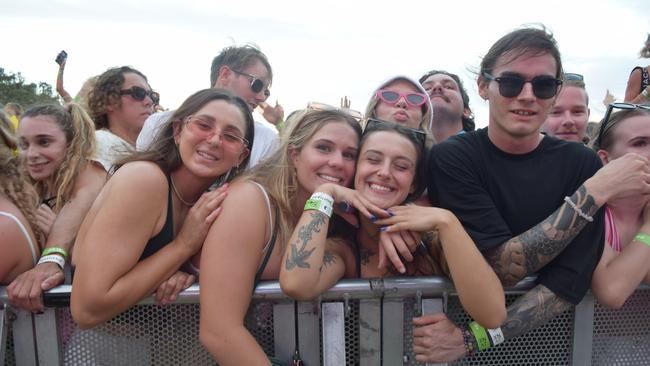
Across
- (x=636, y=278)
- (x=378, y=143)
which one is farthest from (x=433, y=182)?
(x=636, y=278)

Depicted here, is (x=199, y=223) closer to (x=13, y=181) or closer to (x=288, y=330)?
(x=288, y=330)

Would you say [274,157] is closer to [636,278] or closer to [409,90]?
[409,90]

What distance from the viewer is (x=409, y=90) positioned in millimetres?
3266

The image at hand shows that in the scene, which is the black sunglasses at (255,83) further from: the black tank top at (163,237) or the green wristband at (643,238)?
the green wristband at (643,238)

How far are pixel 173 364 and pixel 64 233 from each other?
3.38 ft

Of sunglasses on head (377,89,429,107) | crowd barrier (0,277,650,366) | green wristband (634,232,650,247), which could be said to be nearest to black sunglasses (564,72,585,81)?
sunglasses on head (377,89,429,107)

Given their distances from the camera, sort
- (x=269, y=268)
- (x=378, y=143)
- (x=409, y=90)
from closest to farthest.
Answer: (x=269, y=268) < (x=378, y=143) < (x=409, y=90)

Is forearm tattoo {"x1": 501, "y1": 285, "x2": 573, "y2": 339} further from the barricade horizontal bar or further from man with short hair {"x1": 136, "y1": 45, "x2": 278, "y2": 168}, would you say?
man with short hair {"x1": 136, "y1": 45, "x2": 278, "y2": 168}

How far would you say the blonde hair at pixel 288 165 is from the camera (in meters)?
2.26

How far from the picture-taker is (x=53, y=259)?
7.61ft

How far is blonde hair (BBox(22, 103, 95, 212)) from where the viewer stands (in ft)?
10.2

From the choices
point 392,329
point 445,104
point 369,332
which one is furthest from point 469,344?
point 445,104

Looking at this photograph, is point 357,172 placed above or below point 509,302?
above

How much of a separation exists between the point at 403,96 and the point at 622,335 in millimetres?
1919
